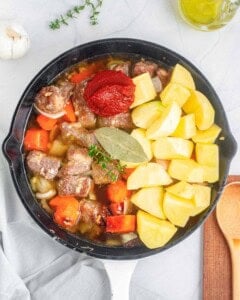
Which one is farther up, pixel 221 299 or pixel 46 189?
pixel 46 189

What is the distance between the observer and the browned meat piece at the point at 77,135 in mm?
1614

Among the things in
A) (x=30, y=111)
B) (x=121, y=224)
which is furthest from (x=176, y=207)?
(x=30, y=111)

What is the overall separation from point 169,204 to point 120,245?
0.19 m

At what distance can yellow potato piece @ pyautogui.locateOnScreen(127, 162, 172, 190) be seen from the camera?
160cm

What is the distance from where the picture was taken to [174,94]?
159cm

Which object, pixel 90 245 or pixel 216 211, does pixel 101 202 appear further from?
pixel 216 211

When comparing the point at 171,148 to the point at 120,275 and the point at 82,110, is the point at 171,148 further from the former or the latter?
the point at 120,275

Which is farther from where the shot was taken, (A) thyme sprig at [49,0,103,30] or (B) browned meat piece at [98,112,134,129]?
(A) thyme sprig at [49,0,103,30]

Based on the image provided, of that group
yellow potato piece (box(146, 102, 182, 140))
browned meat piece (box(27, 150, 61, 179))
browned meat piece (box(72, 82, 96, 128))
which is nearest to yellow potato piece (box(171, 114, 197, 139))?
yellow potato piece (box(146, 102, 182, 140))

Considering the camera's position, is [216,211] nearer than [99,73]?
No

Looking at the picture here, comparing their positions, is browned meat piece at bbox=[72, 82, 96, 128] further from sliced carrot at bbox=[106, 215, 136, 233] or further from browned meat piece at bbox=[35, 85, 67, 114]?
sliced carrot at bbox=[106, 215, 136, 233]

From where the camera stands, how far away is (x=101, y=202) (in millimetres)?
1647

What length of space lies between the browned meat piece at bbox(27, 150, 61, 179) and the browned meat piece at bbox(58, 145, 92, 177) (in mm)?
29

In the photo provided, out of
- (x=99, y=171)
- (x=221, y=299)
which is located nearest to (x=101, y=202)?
(x=99, y=171)
